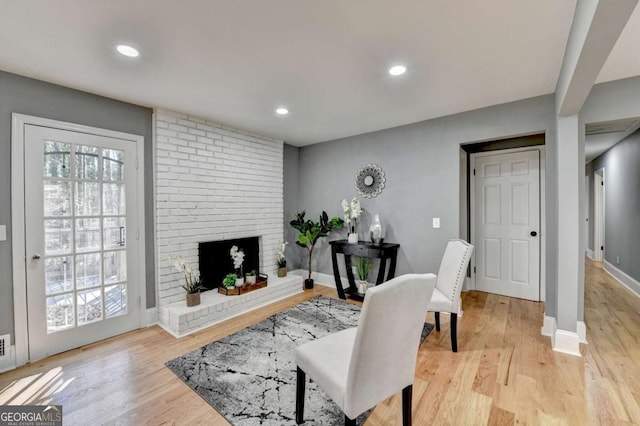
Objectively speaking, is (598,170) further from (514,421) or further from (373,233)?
(514,421)

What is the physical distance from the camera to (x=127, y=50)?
6.31 feet

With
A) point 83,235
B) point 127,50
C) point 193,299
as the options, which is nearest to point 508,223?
point 193,299

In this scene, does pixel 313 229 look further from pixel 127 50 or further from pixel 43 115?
pixel 43 115

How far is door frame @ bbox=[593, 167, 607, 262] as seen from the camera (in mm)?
5590

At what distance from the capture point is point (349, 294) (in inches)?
155

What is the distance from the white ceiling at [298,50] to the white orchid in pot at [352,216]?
1.45 meters

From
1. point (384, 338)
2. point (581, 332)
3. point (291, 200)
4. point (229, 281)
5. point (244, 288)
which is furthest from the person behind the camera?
point (291, 200)

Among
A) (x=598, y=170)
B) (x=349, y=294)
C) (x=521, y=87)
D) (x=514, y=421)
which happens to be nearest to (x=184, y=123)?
(x=349, y=294)

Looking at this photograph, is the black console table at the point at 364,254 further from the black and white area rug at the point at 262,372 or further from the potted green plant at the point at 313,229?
the black and white area rug at the point at 262,372

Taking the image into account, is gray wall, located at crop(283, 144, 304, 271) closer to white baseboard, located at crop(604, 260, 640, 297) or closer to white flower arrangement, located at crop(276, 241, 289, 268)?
white flower arrangement, located at crop(276, 241, 289, 268)

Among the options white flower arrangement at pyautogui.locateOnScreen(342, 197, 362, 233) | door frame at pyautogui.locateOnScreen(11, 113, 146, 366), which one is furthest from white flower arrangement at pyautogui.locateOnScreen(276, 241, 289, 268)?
door frame at pyautogui.locateOnScreen(11, 113, 146, 366)

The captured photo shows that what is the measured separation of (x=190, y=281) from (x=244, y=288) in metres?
A: 0.66

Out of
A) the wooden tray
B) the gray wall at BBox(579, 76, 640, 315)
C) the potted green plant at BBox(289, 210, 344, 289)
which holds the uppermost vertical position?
the gray wall at BBox(579, 76, 640, 315)

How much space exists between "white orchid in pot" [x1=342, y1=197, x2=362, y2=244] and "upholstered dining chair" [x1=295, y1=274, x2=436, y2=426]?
97.3 inches
